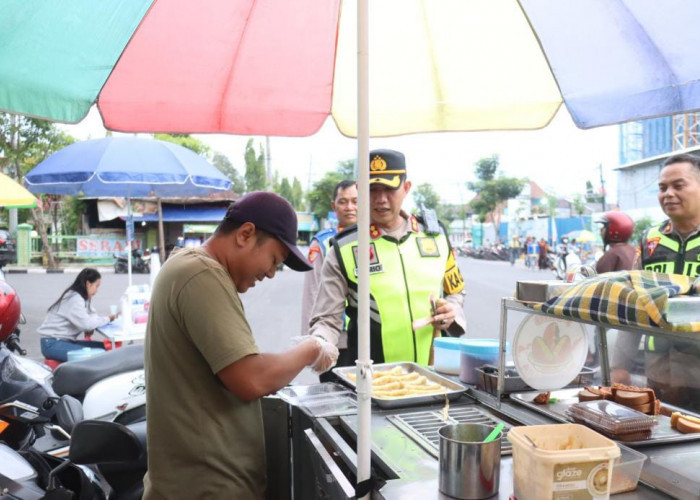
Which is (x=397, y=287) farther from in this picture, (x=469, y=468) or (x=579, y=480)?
(x=579, y=480)

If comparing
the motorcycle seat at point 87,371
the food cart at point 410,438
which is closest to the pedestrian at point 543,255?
the motorcycle seat at point 87,371

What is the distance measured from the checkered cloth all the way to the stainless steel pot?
0.42 metres

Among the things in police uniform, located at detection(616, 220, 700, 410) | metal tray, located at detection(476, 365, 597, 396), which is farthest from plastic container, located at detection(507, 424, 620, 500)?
police uniform, located at detection(616, 220, 700, 410)

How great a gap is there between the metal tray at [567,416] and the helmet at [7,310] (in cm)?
348

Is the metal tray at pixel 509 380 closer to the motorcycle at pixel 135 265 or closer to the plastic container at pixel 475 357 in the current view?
the plastic container at pixel 475 357

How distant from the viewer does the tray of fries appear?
196 cm

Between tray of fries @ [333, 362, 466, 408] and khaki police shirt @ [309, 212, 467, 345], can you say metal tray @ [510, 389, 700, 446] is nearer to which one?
tray of fries @ [333, 362, 466, 408]

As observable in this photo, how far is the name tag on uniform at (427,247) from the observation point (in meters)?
→ 2.74

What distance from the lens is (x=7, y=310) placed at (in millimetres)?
3777

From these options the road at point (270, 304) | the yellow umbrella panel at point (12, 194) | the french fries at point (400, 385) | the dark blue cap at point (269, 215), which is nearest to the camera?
the dark blue cap at point (269, 215)

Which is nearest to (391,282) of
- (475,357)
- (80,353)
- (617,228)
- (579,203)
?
(475,357)

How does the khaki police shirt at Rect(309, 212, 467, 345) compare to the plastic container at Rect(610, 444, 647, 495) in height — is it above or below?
above

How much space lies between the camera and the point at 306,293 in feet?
12.9

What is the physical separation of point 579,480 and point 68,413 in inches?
115
